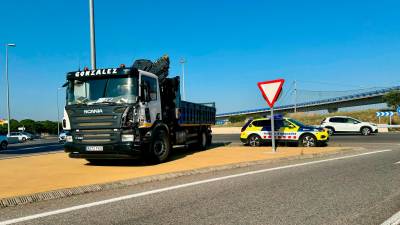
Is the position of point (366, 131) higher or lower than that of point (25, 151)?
higher

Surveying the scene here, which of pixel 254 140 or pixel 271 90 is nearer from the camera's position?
pixel 271 90

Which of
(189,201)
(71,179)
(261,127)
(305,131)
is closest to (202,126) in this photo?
(261,127)

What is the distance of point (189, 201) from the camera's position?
609cm

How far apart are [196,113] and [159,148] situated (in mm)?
4781

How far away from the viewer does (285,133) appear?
18219 millimetres

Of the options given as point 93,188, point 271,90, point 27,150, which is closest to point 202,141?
point 271,90

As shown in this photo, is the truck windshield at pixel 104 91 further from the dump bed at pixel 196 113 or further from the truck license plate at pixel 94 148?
the dump bed at pixel 196 113

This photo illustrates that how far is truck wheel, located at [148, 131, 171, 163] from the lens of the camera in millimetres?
11169

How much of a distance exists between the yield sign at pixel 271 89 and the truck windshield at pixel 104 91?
16.7ft

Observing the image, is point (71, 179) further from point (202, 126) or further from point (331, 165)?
point (202, 126)

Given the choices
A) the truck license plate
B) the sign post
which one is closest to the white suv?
the sign post

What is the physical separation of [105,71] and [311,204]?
6.95 m

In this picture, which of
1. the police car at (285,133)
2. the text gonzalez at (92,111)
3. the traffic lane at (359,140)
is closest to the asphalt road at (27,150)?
the text gonzalez at (92,111)

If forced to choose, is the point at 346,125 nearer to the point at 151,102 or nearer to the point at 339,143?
the point at 339,143
